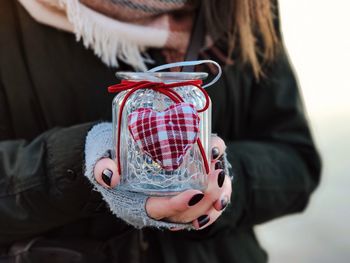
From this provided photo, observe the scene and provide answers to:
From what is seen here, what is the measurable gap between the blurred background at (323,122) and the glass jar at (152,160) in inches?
79.7

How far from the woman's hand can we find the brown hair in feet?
1.37

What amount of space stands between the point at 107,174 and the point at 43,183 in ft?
0.75

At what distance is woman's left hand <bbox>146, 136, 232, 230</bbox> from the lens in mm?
1021

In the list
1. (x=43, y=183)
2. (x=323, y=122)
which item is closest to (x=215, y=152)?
(x=43, y=183)

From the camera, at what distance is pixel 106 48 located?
1.35m

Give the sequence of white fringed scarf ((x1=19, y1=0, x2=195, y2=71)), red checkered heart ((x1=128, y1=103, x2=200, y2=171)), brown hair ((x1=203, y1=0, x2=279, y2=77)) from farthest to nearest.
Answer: brown hair ((x1=203, y1=0, x2=279, y2=77))
white fringed scarf ((x1=19, y1=0, x2=195, y2=71))
red checkered heart ((x1=128, y1=103, x2=200, y2=171))

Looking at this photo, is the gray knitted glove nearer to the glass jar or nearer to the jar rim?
the glass jar

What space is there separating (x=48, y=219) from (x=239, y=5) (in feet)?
1.91

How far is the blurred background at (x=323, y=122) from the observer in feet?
10.7

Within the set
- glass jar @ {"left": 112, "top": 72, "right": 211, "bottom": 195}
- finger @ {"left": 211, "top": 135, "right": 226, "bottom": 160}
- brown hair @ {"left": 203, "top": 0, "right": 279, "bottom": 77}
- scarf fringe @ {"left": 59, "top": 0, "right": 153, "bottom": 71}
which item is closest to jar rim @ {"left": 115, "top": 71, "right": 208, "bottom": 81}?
glass jar @ {"left": 112, "top": 72, "right": 211, "bottom": 195}

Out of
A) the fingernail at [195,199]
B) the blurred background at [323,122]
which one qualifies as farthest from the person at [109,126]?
the blurred background at [323,122]

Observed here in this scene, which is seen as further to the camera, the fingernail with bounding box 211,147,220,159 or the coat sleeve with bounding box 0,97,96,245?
the coat sleeve with bounding box 0,97,96,245

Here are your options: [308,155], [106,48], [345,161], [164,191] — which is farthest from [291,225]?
[164,191]

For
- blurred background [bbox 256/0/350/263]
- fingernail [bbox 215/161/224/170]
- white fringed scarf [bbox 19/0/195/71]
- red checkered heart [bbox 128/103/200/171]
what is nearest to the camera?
red checkered heart [bbox 128/103/200/171]
